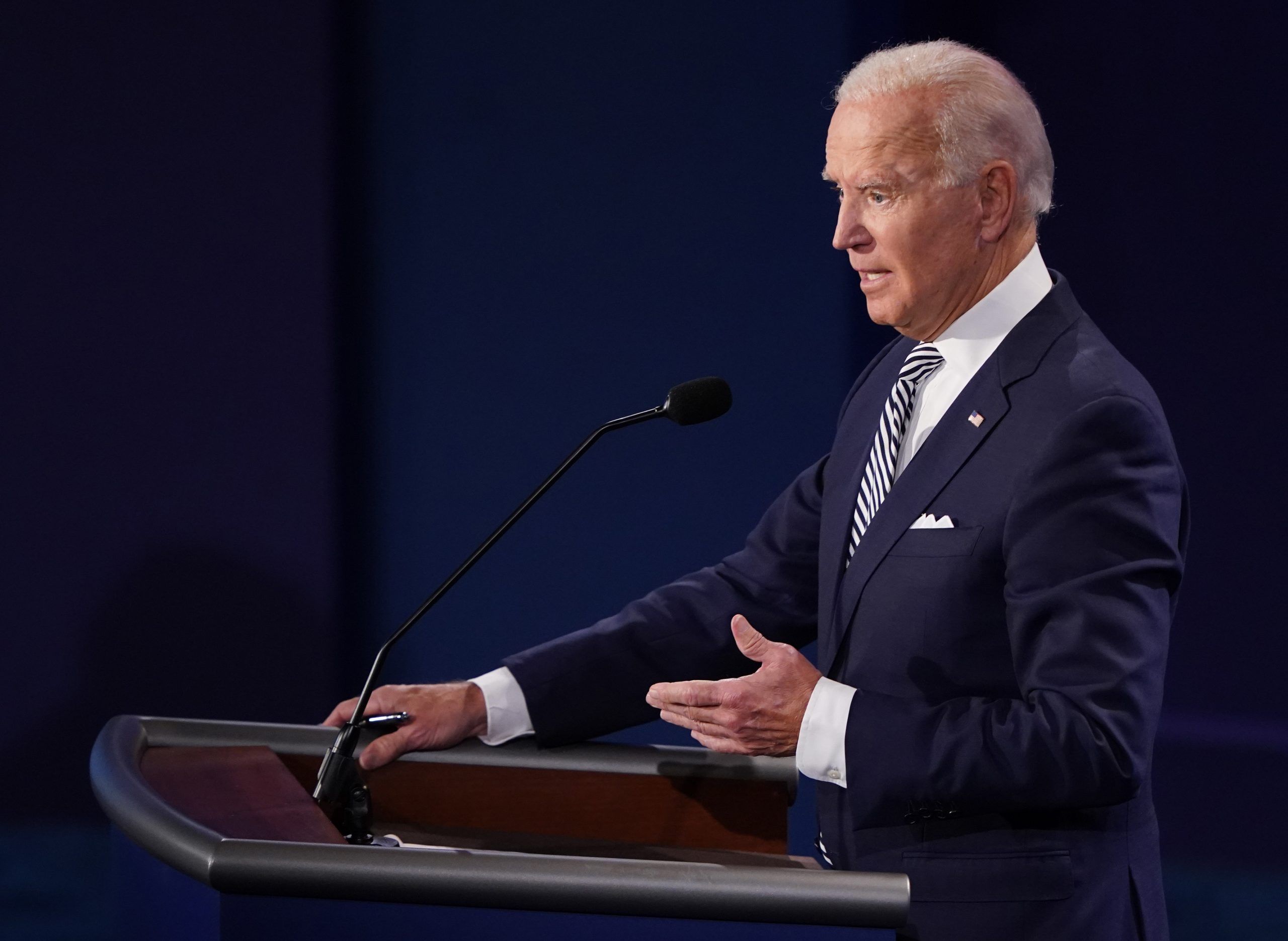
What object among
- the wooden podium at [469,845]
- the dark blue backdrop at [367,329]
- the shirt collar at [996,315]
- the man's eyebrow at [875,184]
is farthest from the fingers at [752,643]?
the dark blue backdrop at [367,329]

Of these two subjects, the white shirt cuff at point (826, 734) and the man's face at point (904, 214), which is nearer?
the white shirt cuff at point (826, 734)

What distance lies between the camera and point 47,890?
329cm

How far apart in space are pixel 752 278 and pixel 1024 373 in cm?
176

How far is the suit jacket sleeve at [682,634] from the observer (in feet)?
5.89

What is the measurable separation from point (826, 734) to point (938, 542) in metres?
0.25

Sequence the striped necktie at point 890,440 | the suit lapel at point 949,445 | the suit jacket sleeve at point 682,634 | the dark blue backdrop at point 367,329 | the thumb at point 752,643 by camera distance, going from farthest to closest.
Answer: the dark blue backdrop at point 367,329 → the suit jacket sleeve at point 682,634 → the striped necktie at point 890,440 → the suit lapel at point 949,445 → the thumb at point 752,643

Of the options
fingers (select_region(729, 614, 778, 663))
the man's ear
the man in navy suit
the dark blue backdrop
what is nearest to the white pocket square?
the man in navy suit

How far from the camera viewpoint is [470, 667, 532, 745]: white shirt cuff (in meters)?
1.76

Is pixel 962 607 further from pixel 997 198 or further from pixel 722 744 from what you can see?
pixel 997 198

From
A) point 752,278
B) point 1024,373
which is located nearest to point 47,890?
point 752,278

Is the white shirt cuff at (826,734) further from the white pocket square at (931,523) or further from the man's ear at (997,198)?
the man's ear at (997,198)

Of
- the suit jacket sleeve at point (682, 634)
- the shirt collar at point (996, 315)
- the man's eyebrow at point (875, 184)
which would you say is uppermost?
the man's eyebrow at point (875, 184)

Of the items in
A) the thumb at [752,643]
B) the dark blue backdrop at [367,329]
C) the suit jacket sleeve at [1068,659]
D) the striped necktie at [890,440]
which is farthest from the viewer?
the dark blue backdrop at [367,329]

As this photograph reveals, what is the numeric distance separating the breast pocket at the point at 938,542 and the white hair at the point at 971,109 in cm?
40
